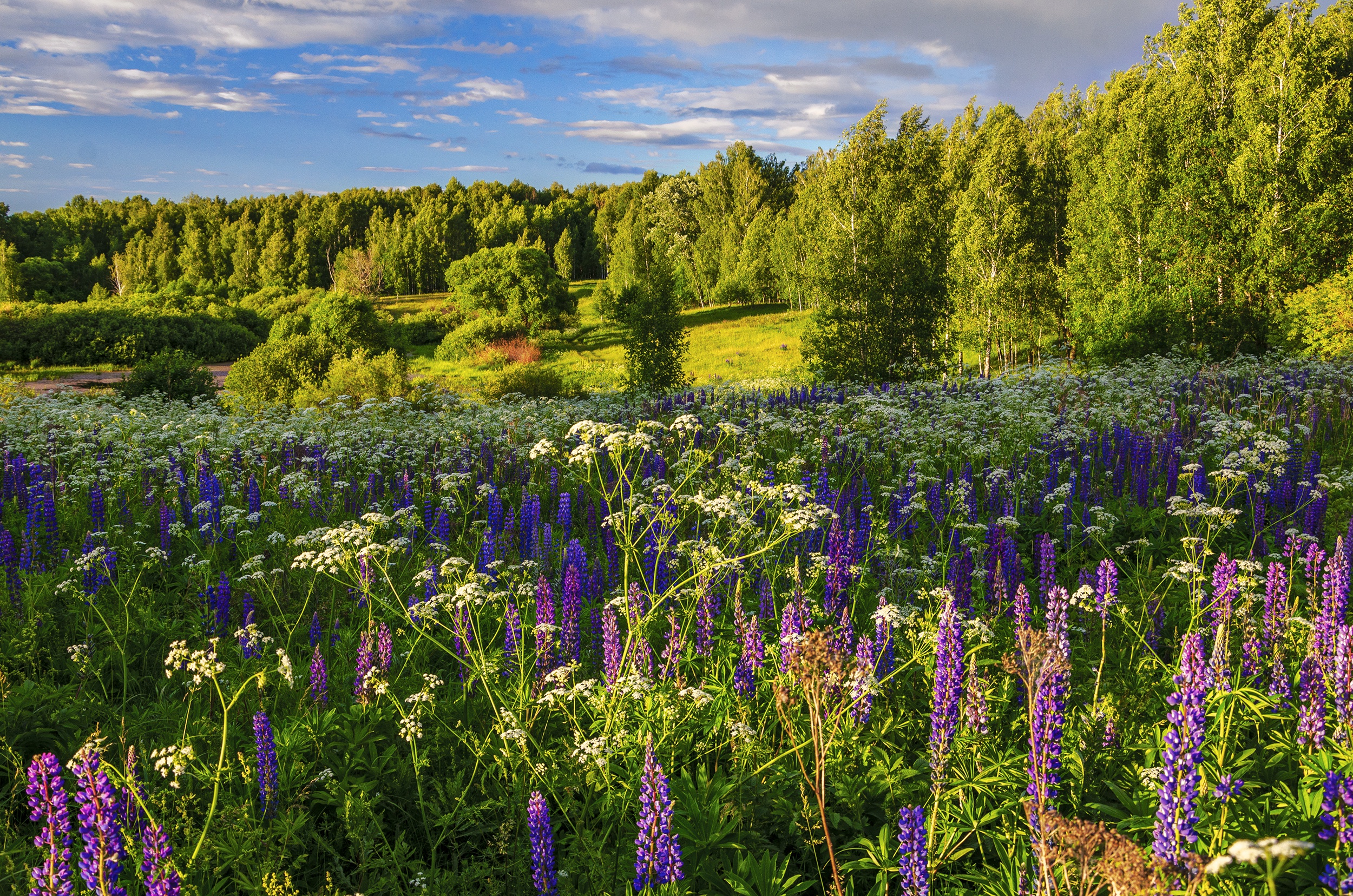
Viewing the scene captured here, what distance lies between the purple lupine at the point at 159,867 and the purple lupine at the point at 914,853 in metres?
2.40

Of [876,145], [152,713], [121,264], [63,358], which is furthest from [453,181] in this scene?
[152,713]

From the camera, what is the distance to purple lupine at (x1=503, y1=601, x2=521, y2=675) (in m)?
4.19

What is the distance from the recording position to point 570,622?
448 centimetres

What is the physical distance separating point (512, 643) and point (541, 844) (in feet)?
7.22

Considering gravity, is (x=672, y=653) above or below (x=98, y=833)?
below

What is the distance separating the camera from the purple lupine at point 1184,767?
6.92ft

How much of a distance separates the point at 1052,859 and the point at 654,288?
25.2m

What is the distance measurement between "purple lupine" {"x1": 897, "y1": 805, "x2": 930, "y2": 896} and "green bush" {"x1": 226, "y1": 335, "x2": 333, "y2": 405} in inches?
1077

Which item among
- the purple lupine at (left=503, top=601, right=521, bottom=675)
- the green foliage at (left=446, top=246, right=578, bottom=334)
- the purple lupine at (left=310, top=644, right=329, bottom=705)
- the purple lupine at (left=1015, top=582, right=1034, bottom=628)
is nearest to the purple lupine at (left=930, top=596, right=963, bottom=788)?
the purple lupine at (left=1015, top=582, right=1034, bottom=628)

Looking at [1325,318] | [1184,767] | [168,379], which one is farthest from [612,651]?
[1325,318]

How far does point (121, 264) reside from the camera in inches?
3597

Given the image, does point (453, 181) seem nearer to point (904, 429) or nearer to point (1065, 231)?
point (1065, 231)

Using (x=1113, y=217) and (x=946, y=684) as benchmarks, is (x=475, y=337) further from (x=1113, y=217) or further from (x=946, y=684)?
(x=946, y=684)

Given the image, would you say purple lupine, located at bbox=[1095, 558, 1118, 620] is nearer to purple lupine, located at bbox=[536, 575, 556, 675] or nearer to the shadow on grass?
purple lupine, located at bbox=[536, 575, 556, 675]
